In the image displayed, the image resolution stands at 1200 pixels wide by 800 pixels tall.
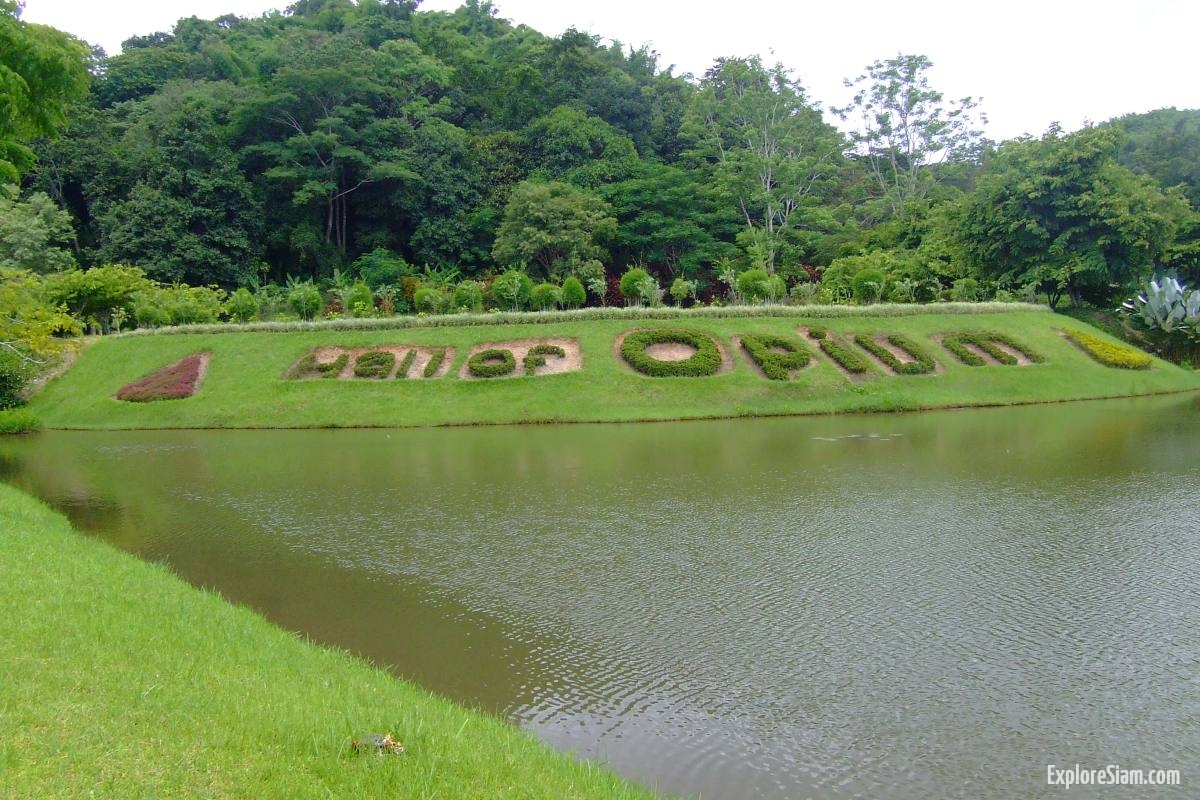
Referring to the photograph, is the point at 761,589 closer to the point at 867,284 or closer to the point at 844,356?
the point at 844,356

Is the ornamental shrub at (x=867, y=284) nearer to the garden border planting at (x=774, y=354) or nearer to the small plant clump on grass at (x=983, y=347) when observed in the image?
the small plant clump on grass at (x=983, y=347)

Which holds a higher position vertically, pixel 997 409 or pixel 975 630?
pixel 975 630

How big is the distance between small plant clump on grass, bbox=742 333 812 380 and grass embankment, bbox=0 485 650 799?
77.4 ft

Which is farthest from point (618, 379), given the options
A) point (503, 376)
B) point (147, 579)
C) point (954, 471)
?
point (147, 579)

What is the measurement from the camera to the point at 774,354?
3080cm

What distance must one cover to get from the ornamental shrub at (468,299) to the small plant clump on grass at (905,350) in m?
17.4

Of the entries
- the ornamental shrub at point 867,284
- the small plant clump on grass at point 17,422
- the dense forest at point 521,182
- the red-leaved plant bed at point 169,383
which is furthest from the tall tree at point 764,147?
the small plant clump on grass at point 17,422

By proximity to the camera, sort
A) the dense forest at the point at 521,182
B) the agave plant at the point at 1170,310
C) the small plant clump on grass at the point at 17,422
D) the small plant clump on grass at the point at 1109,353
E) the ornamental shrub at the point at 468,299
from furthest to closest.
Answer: the dense forest at the point at 521,182 < the ornamental shrub at the point at 468,299 < the agave plant at the point at 1170,310 < the small plant clump on grass at the point at 1109,353 < the small plant clump on grass at the point at 17,422

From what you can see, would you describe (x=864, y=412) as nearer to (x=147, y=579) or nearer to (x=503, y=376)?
(x=503, y=376)

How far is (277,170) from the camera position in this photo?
5584 cm

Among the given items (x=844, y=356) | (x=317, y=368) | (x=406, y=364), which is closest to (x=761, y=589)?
(x=844, y=356)

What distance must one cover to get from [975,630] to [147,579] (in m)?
9.24

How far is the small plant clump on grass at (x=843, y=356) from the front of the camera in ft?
99.0

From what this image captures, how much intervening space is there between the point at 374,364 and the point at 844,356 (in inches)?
683
